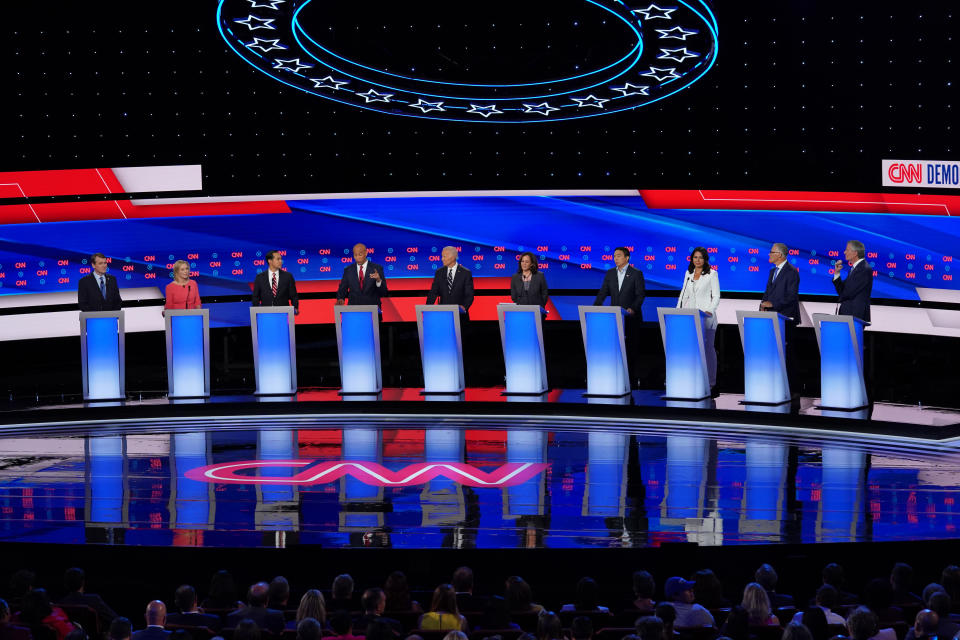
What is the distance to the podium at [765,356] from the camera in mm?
9094

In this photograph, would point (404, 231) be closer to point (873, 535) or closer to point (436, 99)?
point (436, 99)

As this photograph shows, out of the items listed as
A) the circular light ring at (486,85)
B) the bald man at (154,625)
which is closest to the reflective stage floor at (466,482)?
the bald man at (154,625)

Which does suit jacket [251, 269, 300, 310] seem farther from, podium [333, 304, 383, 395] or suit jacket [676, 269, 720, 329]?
suit jacket [676, 269, 720, 329]

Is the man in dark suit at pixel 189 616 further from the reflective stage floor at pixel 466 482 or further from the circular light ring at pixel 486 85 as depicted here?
the circular light ring at pixel 486 85

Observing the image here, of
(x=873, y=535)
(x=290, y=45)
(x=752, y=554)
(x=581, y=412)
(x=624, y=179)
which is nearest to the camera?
(x=752, y=554)

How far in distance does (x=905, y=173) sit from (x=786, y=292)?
9.15 feet

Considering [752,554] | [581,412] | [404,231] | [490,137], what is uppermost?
[490,137]

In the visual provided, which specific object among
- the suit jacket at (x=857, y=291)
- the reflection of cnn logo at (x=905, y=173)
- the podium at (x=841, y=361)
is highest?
the reflection of cnn logo at (x=905, y=173)

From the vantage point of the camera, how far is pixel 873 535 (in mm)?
5871

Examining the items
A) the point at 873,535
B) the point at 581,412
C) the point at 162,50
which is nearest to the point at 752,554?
the point at 873,535

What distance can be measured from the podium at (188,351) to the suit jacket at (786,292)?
4.80 m

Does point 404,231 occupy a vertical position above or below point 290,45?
below

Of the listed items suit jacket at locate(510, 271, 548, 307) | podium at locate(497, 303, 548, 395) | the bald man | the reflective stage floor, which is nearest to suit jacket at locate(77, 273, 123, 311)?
the reflective stage floor

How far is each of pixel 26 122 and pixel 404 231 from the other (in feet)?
13.5
